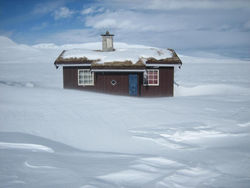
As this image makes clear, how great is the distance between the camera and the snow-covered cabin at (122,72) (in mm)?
15828

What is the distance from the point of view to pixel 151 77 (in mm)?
16422

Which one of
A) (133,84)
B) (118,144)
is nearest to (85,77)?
(133,84)

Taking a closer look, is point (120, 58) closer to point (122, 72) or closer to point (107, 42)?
point (122, 72)

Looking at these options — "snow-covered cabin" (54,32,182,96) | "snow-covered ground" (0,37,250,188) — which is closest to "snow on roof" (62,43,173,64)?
"snow-covered cabin" (54,32,182,96)

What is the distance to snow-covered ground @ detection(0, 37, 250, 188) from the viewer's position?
380 centimetres

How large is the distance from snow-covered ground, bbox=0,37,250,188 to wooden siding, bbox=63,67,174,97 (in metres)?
5.39

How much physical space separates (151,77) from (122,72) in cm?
216

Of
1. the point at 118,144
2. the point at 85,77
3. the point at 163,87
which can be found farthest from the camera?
the point at 85,77

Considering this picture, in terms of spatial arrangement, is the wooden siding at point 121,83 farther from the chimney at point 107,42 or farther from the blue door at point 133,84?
the chimney at point 107,42

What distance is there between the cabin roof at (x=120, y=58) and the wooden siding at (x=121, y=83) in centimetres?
66

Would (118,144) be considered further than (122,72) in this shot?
No

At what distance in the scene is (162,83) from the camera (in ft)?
54.4

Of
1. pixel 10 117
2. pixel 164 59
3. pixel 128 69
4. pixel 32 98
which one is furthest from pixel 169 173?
pixel 164 59

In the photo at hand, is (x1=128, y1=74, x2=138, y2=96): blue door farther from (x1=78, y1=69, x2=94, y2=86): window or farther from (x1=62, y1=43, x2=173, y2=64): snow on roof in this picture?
(x1=78, y1=69, x2=94, y2=86): window
